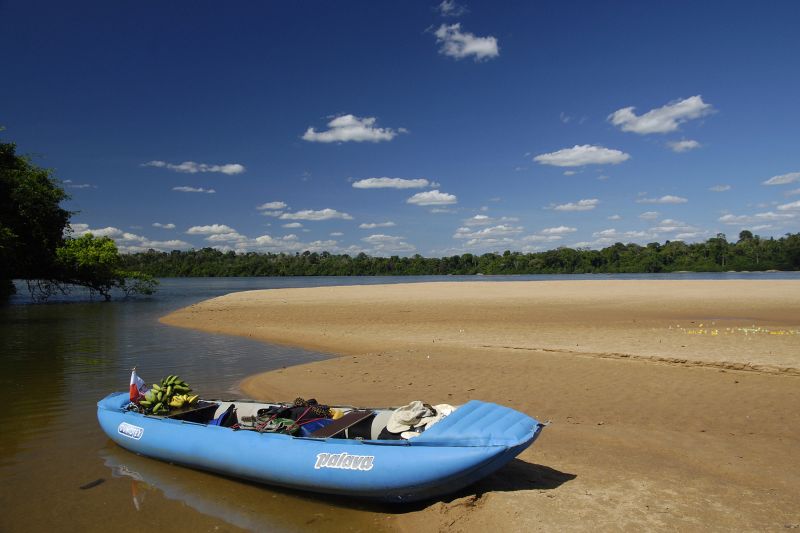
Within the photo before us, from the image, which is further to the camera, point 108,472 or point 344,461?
point 108,472

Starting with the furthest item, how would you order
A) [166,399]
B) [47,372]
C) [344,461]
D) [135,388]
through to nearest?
1. [47,372]
2. [135,388]
3. [166,399]
4. [344,461]

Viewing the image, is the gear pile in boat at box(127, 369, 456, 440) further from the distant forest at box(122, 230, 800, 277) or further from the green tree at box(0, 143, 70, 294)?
the distant forest at box(122, 230, 800, 277)

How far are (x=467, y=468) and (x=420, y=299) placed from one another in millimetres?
27003

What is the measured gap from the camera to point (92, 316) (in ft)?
95.1

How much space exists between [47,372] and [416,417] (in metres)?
11.9

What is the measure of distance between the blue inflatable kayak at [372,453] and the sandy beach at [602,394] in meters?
0.41

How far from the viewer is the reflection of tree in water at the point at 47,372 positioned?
8.98 metres

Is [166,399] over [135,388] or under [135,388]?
under

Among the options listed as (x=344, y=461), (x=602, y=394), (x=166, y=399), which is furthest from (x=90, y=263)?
(x=344, y=461)

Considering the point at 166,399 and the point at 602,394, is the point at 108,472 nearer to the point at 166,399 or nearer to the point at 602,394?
the point at 166,399

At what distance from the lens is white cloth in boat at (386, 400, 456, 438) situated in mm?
6020

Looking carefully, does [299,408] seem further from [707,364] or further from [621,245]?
[621,245]

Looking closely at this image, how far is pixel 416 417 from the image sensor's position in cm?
605

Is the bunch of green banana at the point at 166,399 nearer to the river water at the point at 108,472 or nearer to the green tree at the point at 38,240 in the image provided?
the river water at the point at 108,472
